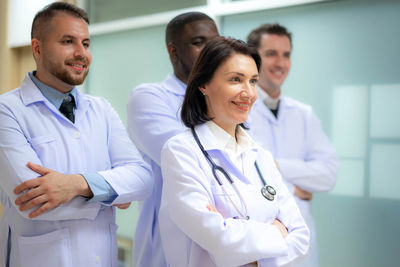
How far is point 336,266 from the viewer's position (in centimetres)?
279

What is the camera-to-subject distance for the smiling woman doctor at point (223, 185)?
1293 mm

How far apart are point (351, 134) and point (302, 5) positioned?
3.09ft

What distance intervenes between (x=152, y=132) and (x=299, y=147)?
995 millimetres

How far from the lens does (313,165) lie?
7.77ft

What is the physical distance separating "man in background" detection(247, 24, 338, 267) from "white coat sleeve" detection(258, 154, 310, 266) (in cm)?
70

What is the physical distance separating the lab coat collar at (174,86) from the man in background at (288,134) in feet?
1.60

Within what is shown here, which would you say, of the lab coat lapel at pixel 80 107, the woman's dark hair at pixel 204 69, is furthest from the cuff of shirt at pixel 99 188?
the woman's dark hair at pixel 204 69

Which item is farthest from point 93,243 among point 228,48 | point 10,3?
point 10,3

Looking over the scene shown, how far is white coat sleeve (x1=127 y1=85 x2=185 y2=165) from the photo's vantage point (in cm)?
182

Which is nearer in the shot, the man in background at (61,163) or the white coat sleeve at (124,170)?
the man in background at (61,163)

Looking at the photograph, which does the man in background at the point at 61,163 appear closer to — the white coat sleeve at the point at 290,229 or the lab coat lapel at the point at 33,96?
the lab coat lapel at the point at 33,96

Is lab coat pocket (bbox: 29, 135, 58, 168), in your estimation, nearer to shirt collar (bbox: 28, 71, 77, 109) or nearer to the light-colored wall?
shirt collar (bbox: 28, 71, 77, 109)

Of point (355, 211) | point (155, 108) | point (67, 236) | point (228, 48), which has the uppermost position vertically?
point (228, 48)

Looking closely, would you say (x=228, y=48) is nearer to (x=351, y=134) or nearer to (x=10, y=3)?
(x=351, y=134)
